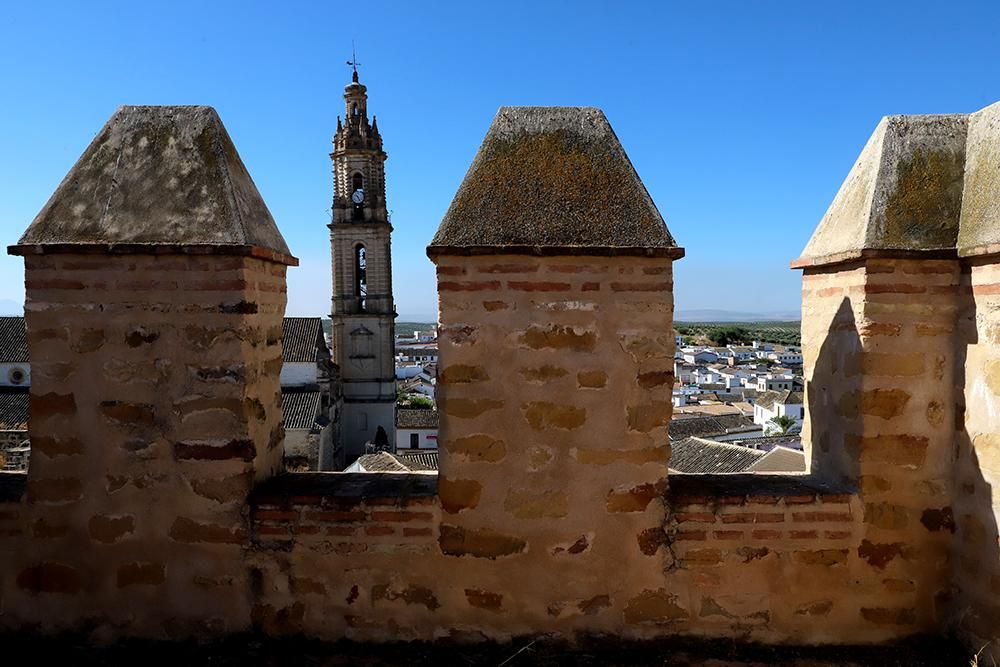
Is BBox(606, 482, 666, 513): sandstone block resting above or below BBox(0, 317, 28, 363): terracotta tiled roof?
below

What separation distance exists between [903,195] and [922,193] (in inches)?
3.3

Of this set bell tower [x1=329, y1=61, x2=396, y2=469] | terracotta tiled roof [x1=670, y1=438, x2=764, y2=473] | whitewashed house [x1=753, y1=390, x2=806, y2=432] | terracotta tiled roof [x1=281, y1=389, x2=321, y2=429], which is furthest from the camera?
whitewashed house [x1=753, y1=390, x2=806, y2=432]

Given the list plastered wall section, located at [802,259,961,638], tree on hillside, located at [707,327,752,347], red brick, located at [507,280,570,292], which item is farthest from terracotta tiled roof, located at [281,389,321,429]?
tree on hillside, located at [707,327,752,347]

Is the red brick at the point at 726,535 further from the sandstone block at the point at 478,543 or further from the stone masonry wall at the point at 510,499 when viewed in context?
the sandstone block at the point at 478,543

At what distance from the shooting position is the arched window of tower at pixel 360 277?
111ft

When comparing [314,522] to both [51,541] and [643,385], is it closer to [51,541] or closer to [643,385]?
[51,541]

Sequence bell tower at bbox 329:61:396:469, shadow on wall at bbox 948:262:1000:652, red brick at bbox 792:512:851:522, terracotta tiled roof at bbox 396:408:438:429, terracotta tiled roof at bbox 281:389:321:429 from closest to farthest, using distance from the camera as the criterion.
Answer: shadow on wall at bbox 948:262:1000:652, red brick at bbox 792:512:851:522, terracotta tiled roof at bbox 281:389:321:429, bell tower at bbox 329:61:396:469, terracotta tiled roof at bbox 396:408:438:429

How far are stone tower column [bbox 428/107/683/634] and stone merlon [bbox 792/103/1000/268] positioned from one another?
86cm

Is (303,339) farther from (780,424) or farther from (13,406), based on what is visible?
(780,424)

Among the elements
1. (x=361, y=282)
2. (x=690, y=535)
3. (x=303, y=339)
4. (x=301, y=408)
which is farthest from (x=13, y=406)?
(x=690, y=535)

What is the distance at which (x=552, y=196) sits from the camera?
278 cm

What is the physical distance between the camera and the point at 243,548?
9.04 feet

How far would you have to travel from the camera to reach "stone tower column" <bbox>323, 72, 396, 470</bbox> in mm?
33219

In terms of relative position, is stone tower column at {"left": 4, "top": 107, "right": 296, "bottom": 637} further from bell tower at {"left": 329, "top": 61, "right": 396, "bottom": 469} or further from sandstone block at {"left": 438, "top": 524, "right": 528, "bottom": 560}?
bell tower at {"left": 329, "top": 61, "right": 396, "bottom": 469}
